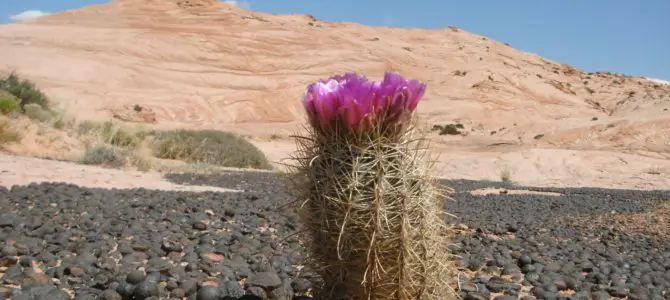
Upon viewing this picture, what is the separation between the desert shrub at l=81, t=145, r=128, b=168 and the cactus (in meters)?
10.1

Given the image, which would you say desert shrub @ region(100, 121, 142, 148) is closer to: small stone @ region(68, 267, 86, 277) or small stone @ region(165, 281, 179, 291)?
small stone @ region(68, 267, 86, 277)

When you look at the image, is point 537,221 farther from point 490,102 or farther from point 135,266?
point 490,102

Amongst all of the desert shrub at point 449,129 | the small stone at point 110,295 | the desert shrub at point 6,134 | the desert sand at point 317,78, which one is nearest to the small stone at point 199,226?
the small stone at point 110,295

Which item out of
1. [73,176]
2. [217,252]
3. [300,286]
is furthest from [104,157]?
[300,286]

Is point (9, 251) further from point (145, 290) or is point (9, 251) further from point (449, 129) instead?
point (449, 129)

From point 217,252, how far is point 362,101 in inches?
106

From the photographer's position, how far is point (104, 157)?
12141 millimetres

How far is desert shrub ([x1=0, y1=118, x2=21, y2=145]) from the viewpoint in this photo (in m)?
12.2

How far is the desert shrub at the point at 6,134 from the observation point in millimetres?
12250

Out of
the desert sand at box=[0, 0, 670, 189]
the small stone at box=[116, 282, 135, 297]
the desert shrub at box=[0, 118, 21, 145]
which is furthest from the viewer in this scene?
the desert sand at box=[0, 0, 670, 189]

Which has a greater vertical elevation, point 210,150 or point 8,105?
point 8,105

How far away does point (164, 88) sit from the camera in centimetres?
3662

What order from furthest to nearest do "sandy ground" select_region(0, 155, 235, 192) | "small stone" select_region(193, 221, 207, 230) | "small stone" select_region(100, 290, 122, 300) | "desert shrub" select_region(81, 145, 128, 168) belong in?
"desert shrub" select_region(81, 145, 128, 168) → "sandy ground" select_region(0, 155, 235, 192) → "small stone" select_region(193, 221, 207, 230) → "small stone" select_region(100, 290, 122, 300)

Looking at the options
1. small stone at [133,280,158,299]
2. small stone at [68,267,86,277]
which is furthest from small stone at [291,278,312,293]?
small stone at [68,267,86,277]
